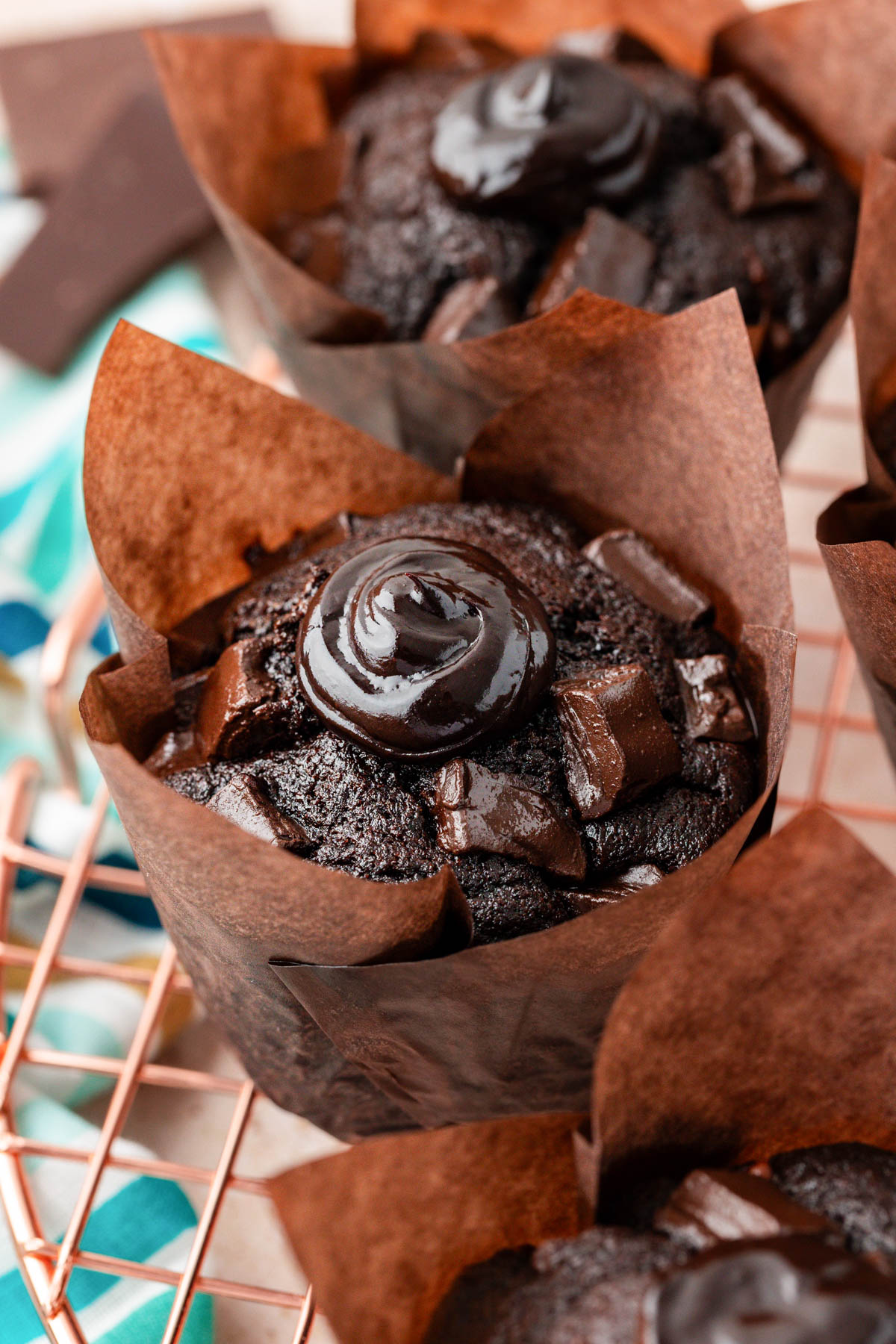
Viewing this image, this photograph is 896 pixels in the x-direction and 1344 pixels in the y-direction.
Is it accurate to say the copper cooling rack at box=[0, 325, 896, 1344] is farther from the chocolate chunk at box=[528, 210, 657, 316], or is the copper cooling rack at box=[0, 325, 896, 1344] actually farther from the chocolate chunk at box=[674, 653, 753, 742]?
the chocolate chunk at box=[528, 210, 657, 316]

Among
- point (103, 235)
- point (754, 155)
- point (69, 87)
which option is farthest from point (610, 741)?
point (69, 87)

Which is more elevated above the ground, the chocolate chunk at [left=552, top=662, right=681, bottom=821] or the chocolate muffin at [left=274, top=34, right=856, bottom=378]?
the chocolate muffin at [left=274, top=34, right=856, bottom=378]

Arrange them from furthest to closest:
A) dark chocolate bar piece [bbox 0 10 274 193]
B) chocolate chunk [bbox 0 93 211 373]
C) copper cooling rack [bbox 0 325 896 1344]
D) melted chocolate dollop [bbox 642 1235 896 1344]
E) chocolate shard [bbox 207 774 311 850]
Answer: dark chocolate bar piece [bbox 0 10 274 193], chocolate chunk [bbox 0 93 211 373], copper cooling rack [bbox 0 325 896 1344], chocolate shard [bbox 207 774 311 850], melted chocolate dollop [bbox 642 1235 896 1344]

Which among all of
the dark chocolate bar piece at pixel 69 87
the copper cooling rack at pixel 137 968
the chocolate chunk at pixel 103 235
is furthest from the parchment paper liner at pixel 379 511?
the dark chocolate bar piece at pixel 69 87

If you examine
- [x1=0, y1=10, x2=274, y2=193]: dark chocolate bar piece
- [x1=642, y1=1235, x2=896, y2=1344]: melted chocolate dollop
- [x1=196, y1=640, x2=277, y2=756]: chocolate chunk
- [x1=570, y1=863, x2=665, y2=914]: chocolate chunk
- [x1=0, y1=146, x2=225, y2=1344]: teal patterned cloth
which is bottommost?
[x1=0, y1=146, x2=225, y2=1344]: teal patterned cloth

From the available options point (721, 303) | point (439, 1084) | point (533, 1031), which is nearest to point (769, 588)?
point (721, 303)

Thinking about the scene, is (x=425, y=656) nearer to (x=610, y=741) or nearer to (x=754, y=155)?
(x=610, y=741)

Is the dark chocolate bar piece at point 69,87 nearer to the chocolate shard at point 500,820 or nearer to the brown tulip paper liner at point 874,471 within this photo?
the brown tulip paper liner at point 874,471

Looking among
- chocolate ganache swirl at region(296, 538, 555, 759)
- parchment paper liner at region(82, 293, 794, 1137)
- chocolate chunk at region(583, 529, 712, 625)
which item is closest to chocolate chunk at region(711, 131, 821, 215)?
parchment paper liner at region(82, 293, 794, 1137)
